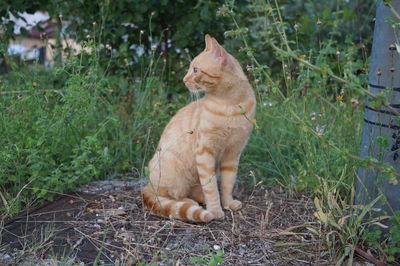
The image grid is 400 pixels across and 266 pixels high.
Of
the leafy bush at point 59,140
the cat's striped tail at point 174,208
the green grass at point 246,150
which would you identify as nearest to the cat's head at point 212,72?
the green grass at point 246,150

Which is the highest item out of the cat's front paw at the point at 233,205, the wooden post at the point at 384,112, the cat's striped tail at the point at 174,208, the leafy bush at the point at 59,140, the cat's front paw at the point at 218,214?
the wooden post at the point at 384,112

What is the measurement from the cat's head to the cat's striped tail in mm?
683

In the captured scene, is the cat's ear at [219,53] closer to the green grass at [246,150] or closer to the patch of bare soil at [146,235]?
the green grass at [246,150]

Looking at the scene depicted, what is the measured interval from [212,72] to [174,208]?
2.69 feet

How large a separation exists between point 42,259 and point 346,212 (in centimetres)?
156

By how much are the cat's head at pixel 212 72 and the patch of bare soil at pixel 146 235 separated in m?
0.79

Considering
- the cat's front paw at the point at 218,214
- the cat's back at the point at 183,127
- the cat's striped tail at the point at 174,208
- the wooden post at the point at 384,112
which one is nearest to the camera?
the wooden post at the point at 384,112

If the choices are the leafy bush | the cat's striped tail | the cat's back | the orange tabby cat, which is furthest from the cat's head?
the cat's striped tail

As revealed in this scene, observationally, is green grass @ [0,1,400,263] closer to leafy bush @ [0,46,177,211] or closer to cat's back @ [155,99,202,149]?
leafy bush @ [0,46,177,211]

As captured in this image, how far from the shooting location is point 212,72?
96.0 inches

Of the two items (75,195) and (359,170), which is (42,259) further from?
(359,170)

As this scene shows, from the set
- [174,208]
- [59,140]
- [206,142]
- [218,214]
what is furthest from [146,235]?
[59,140]

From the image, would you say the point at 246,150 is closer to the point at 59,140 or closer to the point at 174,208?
the point at 174,208

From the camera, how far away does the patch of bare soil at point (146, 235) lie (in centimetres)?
210
